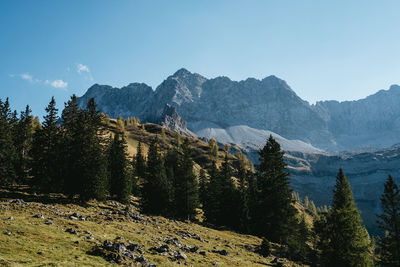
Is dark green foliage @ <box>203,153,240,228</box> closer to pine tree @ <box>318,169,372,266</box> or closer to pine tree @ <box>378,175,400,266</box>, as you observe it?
pine tree @ <box>318,169,372,266</box>

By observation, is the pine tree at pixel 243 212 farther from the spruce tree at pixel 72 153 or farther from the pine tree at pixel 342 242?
the spruce tree at pixel 72 153

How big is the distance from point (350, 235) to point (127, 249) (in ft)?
96.4

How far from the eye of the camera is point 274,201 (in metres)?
46.2

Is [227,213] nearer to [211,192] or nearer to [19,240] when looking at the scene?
[211,192]

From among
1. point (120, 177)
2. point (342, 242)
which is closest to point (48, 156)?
point (120, 177)

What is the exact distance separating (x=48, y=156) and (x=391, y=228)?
5647 cm

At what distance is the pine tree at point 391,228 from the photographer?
36.8 metres

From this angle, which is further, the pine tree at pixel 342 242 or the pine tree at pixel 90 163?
the pine tree at pixel 90 163

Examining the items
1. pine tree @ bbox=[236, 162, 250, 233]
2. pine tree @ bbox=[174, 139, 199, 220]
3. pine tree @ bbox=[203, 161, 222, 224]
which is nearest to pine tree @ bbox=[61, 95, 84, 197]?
pine tree @ bbox=[174, 139, 199, 220]

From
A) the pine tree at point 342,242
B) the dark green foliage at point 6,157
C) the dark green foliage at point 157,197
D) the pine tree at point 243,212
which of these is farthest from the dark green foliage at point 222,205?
the dark green foliage at point 6,157

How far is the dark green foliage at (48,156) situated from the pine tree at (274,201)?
34.9 m

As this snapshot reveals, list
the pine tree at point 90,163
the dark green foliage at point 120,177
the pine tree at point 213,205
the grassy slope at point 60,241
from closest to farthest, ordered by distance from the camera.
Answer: the grassy slope at point 60,241
the pine tree at point 90,163
the dark green foliage at point 120,177
the pine tree at point 213,205

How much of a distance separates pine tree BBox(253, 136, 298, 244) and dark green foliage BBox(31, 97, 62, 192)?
34896 mm

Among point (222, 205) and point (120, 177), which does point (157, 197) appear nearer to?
point (120, 177)
